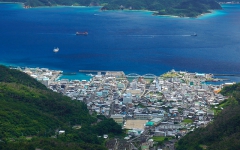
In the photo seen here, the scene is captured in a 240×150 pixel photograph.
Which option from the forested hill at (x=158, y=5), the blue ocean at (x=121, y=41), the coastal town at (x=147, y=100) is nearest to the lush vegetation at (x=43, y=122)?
the coastal town at (x=147, y=100)

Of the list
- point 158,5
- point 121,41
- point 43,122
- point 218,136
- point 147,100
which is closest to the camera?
point 218,136

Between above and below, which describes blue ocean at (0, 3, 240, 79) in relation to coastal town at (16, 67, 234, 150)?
above

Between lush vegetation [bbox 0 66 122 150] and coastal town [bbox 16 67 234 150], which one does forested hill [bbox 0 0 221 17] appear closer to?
coastal town [bbox 16 67 234 150]

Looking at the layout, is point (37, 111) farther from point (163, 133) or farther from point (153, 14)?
point (153, 14)

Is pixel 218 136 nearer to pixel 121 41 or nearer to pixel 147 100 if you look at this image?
pixel 147 100

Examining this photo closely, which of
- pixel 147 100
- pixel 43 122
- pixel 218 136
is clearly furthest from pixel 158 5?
pixel 218 136

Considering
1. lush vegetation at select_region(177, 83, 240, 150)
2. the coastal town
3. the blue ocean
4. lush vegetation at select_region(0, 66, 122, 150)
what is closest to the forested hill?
the blue ocean

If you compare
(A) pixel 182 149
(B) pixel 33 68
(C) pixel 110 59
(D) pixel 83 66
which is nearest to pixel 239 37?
(C) pixel 110 59
